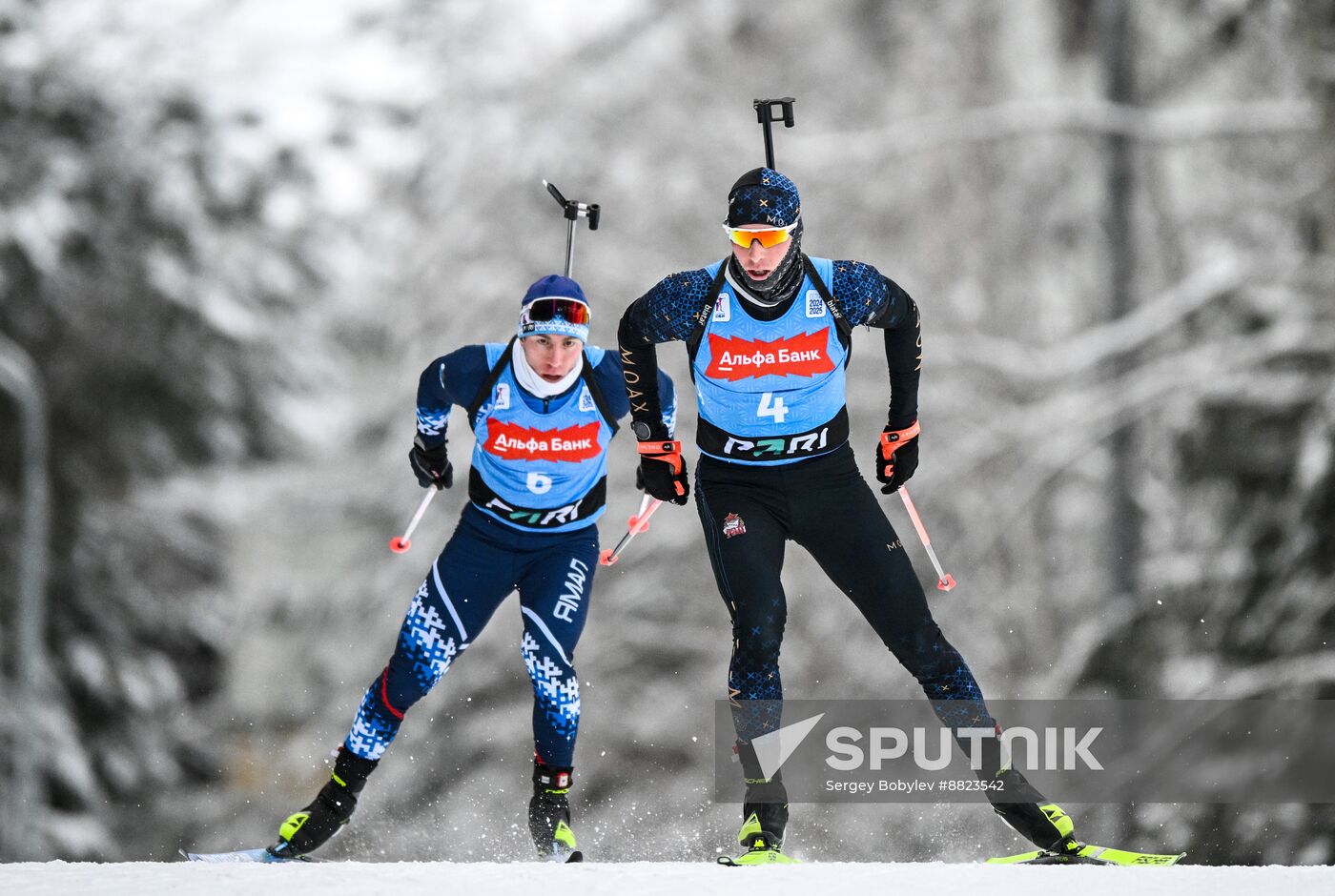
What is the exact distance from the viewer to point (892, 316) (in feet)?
18.9

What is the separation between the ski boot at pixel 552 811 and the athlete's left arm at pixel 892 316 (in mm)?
1829

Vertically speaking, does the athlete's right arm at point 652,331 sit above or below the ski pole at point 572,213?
below

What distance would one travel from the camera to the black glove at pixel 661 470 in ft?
19.6

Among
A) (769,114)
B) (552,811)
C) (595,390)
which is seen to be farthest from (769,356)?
(552,811)

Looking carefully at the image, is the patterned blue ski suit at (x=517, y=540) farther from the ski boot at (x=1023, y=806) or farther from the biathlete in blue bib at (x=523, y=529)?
the ski boot at (x=1023, y=806)

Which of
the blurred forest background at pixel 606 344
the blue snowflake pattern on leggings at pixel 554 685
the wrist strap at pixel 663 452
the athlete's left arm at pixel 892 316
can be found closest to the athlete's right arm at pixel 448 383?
the wrist strap at pixel 663 452

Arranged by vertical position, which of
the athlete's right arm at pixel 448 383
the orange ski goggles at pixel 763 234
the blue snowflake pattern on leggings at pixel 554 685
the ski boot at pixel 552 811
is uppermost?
the orange ski goggles at pixel 763 234

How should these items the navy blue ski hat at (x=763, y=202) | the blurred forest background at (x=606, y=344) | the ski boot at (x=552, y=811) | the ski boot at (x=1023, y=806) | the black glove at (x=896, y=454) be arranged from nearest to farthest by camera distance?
1. the navy blue ski hat at (x=763, y=202)
2. the ski boot at (x=1023, y=806)
3. the black glove at (x=896, y=454)
4. the ski boot at (x=552, y=811)
5. the blurred forest background at (x=606, y=344)

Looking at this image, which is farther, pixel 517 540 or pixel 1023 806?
pixel 517 540

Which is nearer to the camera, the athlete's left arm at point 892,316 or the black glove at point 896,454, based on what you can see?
the athlete's left arm at point 892,316

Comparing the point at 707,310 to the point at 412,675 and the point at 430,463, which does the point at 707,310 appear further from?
the point at 412,675

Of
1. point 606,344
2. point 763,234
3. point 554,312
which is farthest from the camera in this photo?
point 606,344

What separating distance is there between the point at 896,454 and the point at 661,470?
2.67 feet

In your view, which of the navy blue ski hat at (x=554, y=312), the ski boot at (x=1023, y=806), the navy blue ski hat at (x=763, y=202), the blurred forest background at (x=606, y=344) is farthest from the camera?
the blurred forest background at (x=606, y=344)
